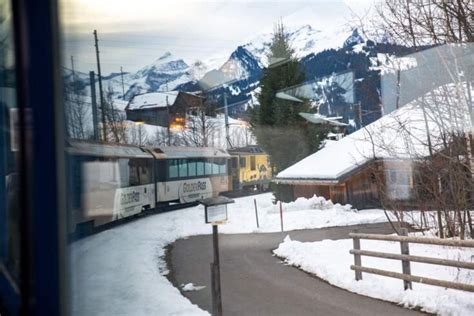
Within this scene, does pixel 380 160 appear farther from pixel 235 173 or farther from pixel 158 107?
pixel 158 107

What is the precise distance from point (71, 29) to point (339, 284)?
107 cm

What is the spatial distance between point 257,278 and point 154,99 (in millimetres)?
641

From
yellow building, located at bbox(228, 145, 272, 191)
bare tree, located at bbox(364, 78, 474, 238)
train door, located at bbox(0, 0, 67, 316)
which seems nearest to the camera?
train door, located at bbox(0, 0, 67, 316)

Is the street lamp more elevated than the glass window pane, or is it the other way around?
the street lamp

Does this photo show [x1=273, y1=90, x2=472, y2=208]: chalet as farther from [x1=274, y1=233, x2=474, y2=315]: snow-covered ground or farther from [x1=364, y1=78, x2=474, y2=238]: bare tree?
[x1=274, y1=233, x2=474, y2=315]: snow-covered ground

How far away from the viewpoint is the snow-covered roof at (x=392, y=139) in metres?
1.25

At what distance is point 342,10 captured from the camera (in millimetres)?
1394

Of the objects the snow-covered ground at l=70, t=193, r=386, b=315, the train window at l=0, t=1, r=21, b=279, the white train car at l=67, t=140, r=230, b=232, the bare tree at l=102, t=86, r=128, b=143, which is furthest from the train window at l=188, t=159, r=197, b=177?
the train window at l=0, t=1, r=21, b=279

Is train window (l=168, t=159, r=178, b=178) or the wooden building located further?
train window (l=168, t=159, r=178, b=178)

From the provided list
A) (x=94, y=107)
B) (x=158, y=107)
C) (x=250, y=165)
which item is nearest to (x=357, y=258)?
(x=250, y=165)

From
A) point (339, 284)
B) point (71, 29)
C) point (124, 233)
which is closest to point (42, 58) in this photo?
point (71, 29)

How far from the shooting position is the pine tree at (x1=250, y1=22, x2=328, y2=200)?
1.33m

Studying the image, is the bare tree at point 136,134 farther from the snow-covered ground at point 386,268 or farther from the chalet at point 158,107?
the snow-covered ground at point 386,268

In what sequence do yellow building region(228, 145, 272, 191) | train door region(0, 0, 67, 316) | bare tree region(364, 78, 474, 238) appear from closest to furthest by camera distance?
train door region(0, 0, 67, 316), bare tree region(364, 78, 474, 238), yellow building region(228, 145, 272, 191)
